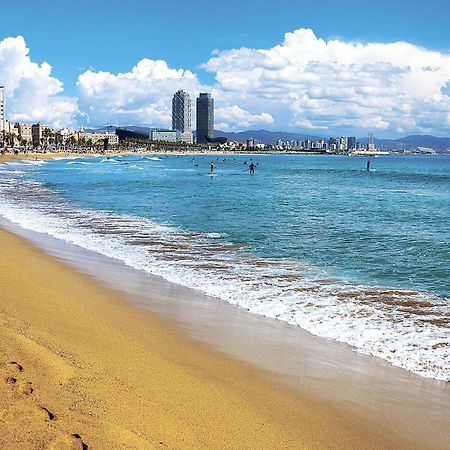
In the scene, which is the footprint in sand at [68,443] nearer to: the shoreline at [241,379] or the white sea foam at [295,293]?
the shoreline at [241,379]

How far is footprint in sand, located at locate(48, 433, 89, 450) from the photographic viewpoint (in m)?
4.28

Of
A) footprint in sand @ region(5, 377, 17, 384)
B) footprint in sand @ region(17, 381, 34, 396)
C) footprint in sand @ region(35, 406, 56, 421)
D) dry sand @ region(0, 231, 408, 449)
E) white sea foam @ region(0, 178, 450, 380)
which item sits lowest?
white sea foam @ region(0, 178, 450, 380)

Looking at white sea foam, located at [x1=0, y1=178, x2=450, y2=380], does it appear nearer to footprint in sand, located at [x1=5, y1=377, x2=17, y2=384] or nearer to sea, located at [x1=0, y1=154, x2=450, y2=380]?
sea, located at [x1=0, y1=154, x2=450, y2=380]

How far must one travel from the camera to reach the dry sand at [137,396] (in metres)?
4.66

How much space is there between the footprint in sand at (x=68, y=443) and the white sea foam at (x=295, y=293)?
4630 millimetres

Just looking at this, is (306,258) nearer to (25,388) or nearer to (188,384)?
(188,384)

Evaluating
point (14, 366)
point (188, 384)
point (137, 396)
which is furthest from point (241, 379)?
point (14, 366)

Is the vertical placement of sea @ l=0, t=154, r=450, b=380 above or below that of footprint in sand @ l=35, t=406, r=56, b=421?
below

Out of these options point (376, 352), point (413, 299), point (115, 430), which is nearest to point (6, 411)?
point (115, 430)

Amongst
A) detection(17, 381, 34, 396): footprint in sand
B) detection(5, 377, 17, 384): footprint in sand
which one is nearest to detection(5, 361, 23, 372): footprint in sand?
detection(5, 377, 17, 384): footprint in sand

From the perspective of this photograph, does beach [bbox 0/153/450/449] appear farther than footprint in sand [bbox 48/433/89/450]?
Yes

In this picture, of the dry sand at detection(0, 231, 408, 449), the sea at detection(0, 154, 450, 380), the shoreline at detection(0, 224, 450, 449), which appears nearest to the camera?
the dry sand at detection(0, 231, 408, 449)

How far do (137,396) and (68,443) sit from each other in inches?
47.5

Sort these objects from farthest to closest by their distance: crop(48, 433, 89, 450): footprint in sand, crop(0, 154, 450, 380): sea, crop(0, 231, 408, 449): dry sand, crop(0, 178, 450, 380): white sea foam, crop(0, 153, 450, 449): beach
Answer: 1. crop(0, 154, 450, 380): sea
2. crop(0, 178, 450, 380): white sea foam
3. crop(0, 153, 450, 449): beach
4. crop(0, 231, 408, 449): dry sand
5. crop(48, 433, 89, 450): footprint in sand
